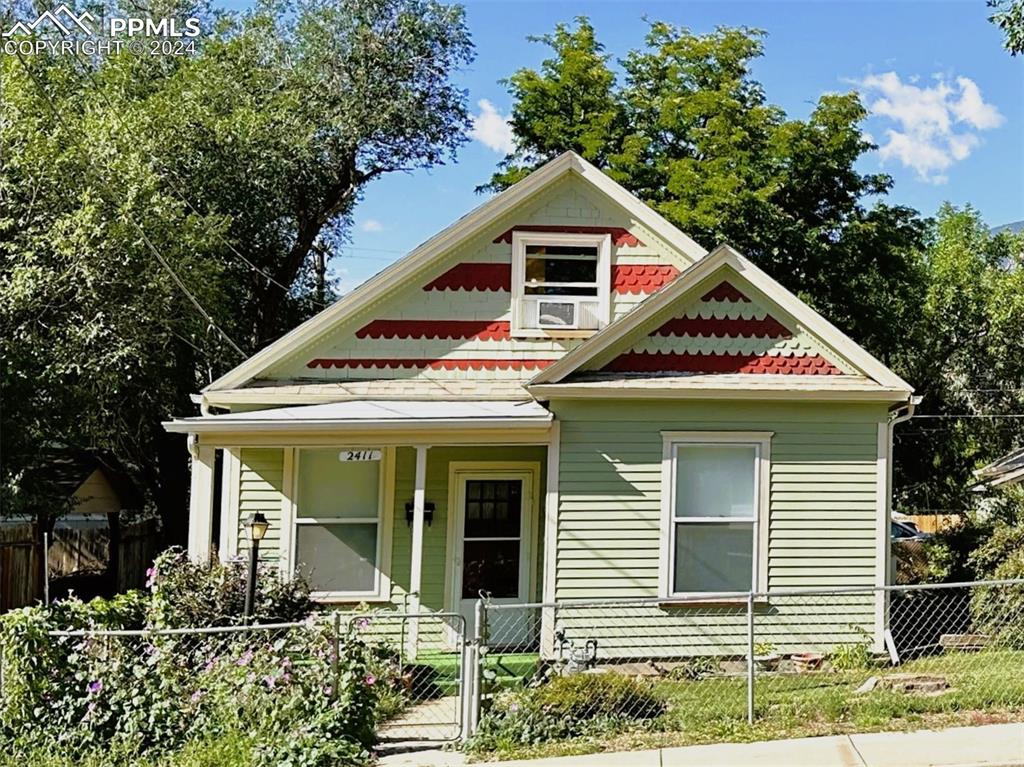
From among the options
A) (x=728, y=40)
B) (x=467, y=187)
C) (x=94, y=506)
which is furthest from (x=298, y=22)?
(x=94, y=506)

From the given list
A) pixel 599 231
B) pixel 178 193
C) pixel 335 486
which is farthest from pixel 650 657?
pixel 178 193

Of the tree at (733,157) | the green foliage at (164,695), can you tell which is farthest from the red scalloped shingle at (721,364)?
the tree at (733,157)

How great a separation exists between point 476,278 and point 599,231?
1715 millimetres

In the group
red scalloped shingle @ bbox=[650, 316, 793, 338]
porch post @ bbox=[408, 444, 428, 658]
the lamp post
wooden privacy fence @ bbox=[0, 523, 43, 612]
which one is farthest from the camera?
wooden privacy fence @ bbox=[0, 523, 43, 612]

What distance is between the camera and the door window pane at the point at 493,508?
1165 cm

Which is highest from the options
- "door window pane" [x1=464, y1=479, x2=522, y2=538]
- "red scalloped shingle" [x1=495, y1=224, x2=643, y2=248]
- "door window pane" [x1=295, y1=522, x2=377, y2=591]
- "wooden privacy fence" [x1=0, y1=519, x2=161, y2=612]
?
"red scalloped shingle" [x1=495, y1=224, x2=643, y2=248]

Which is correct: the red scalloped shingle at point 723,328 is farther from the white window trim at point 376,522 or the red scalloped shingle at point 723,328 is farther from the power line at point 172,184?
the power line at point 172,184

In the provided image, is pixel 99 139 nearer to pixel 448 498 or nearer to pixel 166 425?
pixel 166 425

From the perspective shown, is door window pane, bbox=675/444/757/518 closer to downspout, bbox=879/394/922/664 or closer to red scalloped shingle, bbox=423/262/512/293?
downspout, bbox=879/394/922/664

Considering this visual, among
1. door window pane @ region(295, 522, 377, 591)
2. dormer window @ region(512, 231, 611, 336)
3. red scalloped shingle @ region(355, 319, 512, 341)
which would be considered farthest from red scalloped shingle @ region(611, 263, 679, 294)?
door window pane @ region(295, 522, 377, 591)

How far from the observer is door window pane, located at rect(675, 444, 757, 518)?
35.1ft

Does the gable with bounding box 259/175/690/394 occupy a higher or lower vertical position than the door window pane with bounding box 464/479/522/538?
higher

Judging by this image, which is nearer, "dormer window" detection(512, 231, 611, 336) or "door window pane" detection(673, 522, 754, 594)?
"door window pane" detection(673, 522, 754, 594)

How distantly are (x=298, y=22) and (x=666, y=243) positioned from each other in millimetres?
16481
